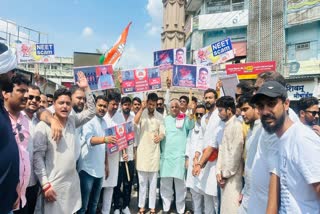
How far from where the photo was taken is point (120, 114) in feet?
16.3

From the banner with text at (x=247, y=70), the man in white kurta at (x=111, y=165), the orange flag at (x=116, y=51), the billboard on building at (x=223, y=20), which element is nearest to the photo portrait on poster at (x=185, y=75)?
the orange flag at (x=116, y=51)

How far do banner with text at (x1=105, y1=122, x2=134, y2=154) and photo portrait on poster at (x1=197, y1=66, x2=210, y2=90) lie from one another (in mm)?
2552

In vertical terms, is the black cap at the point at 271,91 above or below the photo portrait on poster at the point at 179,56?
below

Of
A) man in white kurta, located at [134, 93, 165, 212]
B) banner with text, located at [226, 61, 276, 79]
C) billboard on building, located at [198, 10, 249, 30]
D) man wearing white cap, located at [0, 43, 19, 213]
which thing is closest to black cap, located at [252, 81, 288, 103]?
man wearing white cap, located at [0, 43, 19, 213]

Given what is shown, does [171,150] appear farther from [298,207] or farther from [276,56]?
[276,56]

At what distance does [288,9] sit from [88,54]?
43.1 ft

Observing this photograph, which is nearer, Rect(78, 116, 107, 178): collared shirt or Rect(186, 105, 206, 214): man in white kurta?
Rect(78, 116, 107, 178): collared shirt

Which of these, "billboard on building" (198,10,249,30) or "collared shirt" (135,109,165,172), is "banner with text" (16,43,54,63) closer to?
"collared shirt" (135,109,165,172)

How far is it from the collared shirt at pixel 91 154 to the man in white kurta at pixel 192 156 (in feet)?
4.97

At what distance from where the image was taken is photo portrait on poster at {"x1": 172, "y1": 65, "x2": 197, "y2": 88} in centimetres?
672

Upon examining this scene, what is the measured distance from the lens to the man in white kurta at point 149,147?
502 cm

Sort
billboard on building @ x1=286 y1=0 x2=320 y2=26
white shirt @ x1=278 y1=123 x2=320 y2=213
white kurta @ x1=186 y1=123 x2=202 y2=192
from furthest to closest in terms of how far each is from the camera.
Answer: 1. billboard on building @ x1=286 y1=0 x2=320 y2=26
2. white kurta @ x1=186 y1=123 x2=202 y2=192
3. white shirt @ x1=278 y1=123 x2=320 y2=213

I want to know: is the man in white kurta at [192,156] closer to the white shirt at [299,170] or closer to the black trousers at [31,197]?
the black trousers at [31,197]

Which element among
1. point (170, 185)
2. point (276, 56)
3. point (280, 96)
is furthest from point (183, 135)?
point (276, 56)
